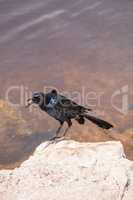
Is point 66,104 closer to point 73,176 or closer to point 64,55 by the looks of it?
point 73,176

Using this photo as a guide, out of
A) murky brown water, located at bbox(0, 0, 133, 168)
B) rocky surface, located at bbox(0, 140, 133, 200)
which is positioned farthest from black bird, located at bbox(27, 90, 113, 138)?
murky brown water, located at bbox(0, 0, 133, 168)

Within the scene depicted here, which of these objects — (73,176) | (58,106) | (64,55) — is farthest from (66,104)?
(64,55)

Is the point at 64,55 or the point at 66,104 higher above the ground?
the point at 64,55

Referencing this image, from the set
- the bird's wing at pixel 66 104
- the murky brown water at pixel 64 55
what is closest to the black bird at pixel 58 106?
the bird's wing at pixel 66 104

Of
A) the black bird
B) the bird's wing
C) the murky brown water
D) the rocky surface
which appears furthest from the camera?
the murky brown water

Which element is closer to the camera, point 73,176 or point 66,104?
point 73,176

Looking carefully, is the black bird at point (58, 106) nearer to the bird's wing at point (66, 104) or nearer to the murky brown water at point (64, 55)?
the bird's wing at point (66, 104)

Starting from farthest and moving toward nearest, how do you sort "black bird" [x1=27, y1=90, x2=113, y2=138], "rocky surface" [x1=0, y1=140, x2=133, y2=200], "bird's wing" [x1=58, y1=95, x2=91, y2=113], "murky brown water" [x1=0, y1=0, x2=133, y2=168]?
1. "murky brown water" [x1=0, y1=0, x2=133, y2=168]
2. "bird's wing" [x1=58, y1=95, x2=91, y2=113]
3. "black bird" [x1=27, y1=90, x2=113, y2=138]
4. "rocky surface" [x1=0, y1=140, x2=133, y2=200]

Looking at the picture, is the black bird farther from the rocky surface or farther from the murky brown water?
the murky brown water
